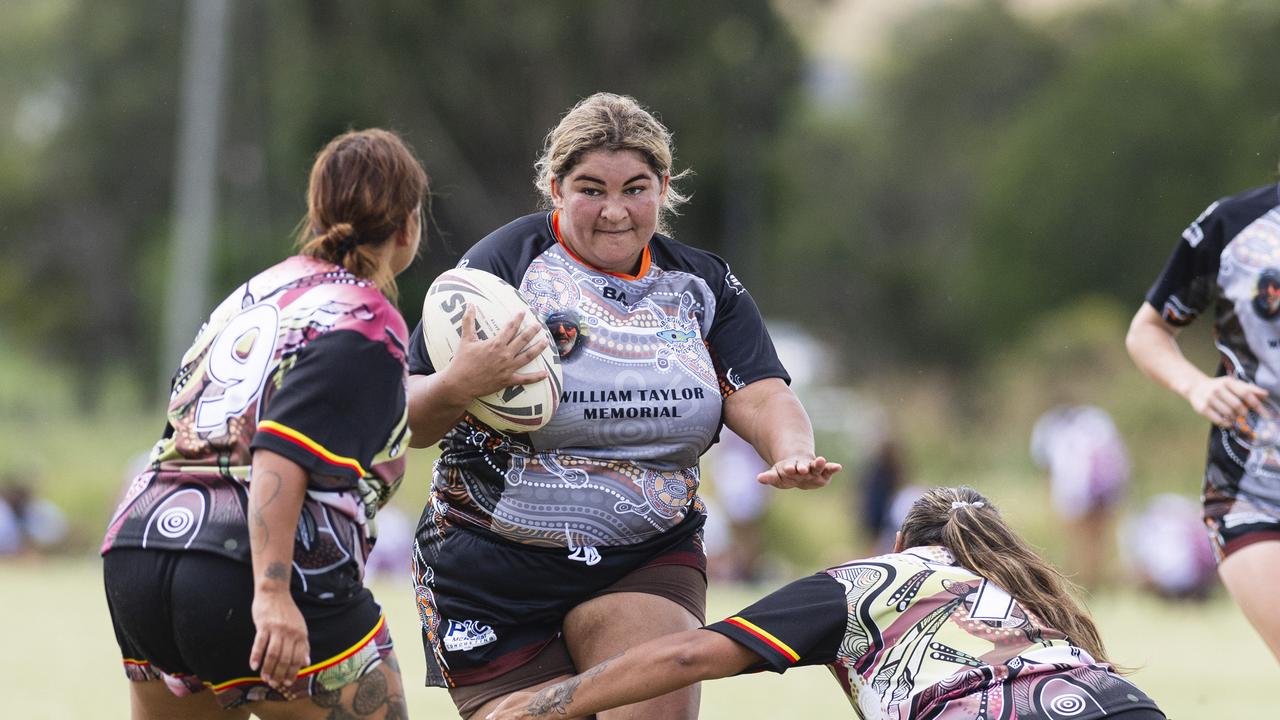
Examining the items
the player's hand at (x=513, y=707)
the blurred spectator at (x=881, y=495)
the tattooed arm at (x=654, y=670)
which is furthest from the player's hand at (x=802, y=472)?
the blurred spectator at (x=881, y=495)

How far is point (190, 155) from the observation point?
2670cm

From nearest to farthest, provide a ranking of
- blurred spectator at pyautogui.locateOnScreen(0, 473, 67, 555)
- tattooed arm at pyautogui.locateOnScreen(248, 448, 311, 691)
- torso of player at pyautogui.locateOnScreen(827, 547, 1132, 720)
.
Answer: tattooed arm at pyautogui.locateOnScreen(248, 448, 311, 691) → torso of player at pyautogui.locateOnScreen(827, 547, 1132, 720) → blurred spectator at pyautogui.locateOnScreen(0, 473, 67, 555)

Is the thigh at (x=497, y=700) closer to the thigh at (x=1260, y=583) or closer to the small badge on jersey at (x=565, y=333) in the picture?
the small badge on jersey at (x=565, y=333)

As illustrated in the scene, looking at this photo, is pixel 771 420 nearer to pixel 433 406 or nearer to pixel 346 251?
pixel 433 406

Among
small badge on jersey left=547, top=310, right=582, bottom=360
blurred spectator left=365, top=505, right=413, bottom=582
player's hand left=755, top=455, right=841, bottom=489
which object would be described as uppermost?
small badge on jersey left=547, top=310, right=582, bottom=360

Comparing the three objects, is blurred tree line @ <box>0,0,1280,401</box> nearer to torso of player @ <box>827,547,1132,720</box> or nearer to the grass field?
the grass field

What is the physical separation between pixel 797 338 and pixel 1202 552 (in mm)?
29235

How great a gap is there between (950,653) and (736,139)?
28.6 metres

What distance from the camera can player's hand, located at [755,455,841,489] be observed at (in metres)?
3.87

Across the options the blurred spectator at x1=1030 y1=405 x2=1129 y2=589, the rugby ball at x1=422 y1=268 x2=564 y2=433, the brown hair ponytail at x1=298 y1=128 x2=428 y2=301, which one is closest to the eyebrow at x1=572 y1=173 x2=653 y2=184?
the rugby ball at x1=422 y1=268 x2=564 y2=433

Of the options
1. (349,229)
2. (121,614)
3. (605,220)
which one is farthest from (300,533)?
(605,220)

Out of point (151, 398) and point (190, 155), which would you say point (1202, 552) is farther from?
point (151, 398)

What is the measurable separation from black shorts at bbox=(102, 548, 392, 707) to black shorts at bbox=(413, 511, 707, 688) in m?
0.40

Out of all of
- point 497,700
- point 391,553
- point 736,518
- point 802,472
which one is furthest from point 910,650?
point 736,518
